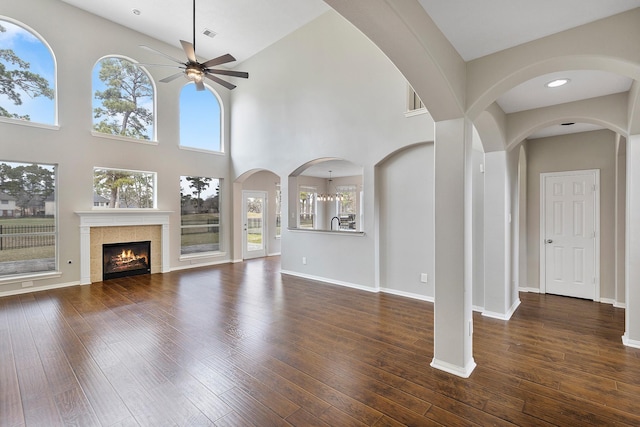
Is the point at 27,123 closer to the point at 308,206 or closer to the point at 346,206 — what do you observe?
the point at 308,206

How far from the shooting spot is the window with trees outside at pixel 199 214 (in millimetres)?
7531

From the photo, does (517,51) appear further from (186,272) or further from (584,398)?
(186,272)

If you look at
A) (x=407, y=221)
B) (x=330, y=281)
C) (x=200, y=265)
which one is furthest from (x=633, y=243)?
(x=200, y=265)

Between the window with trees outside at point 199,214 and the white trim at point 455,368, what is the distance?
21.5 ft

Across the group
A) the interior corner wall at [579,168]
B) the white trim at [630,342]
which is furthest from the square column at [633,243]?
the interior corner wall at [579,168]

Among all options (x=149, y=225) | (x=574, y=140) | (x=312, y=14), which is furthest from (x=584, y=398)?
(x=149, y=225)

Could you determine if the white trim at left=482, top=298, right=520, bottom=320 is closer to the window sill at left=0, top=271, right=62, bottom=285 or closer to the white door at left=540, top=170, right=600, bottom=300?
the white door at left=540, top=170, right=600, bottom=300

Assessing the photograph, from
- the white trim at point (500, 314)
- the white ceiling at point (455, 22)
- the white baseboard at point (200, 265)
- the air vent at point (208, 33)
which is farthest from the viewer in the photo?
the white baseboard at point (200, 265)

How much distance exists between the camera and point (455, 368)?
2619mm

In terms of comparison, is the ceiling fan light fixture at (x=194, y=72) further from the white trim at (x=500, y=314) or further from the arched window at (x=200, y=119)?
the white trim at (x=500, y=314)

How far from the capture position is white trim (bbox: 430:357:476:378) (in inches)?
102

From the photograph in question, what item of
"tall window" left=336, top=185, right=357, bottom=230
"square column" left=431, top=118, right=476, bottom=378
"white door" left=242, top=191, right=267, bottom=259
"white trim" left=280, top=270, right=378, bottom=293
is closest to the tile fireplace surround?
"white door" left=242, top=191, right=267, bottom=259

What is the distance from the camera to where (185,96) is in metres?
7.48

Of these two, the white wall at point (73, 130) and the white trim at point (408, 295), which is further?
the white wall at point (73, 130)
